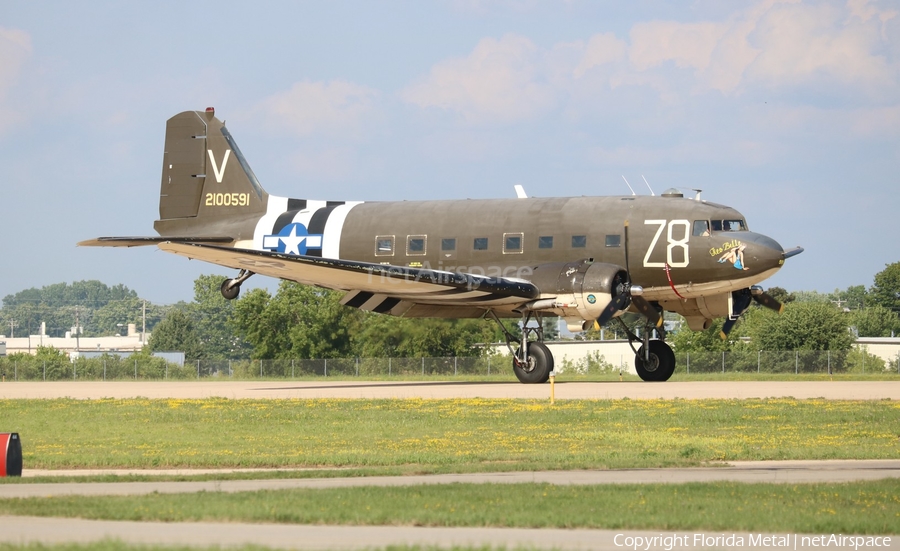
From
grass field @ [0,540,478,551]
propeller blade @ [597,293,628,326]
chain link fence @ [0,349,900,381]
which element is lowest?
grass field @ [0,540,478,551]

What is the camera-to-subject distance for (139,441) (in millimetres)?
21516

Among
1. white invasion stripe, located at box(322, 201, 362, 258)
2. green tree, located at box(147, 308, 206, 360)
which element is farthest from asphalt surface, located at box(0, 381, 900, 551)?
green tree, located at box(147, 308, 206, 360)

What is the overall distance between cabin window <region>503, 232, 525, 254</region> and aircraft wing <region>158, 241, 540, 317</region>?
1.65 m

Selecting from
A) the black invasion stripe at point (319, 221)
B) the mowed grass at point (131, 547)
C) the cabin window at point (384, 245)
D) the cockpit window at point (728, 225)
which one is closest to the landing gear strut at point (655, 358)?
the cockpit window at point (728, 225)

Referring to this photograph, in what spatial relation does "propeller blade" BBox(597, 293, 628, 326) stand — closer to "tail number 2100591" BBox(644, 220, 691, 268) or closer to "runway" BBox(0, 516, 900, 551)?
"tail number 2100591" BBox(644, 220, 691, 268)

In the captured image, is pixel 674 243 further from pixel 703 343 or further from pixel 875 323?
pixel 875 323

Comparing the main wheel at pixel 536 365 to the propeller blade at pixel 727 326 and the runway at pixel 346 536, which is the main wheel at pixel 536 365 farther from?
the runway at pixel 346 536

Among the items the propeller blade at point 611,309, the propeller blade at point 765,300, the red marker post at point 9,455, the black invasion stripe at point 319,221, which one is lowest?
the red marker post at point 9,455

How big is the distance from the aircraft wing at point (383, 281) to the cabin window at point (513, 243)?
1.65 m

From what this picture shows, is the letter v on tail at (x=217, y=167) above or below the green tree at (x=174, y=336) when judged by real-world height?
above

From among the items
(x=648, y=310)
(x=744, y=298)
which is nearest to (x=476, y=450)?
(x=648, y=310)

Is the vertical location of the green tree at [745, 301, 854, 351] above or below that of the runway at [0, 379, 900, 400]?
above

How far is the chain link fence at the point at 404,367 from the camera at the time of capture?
5197 cm

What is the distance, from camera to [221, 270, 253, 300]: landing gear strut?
39009 mm
